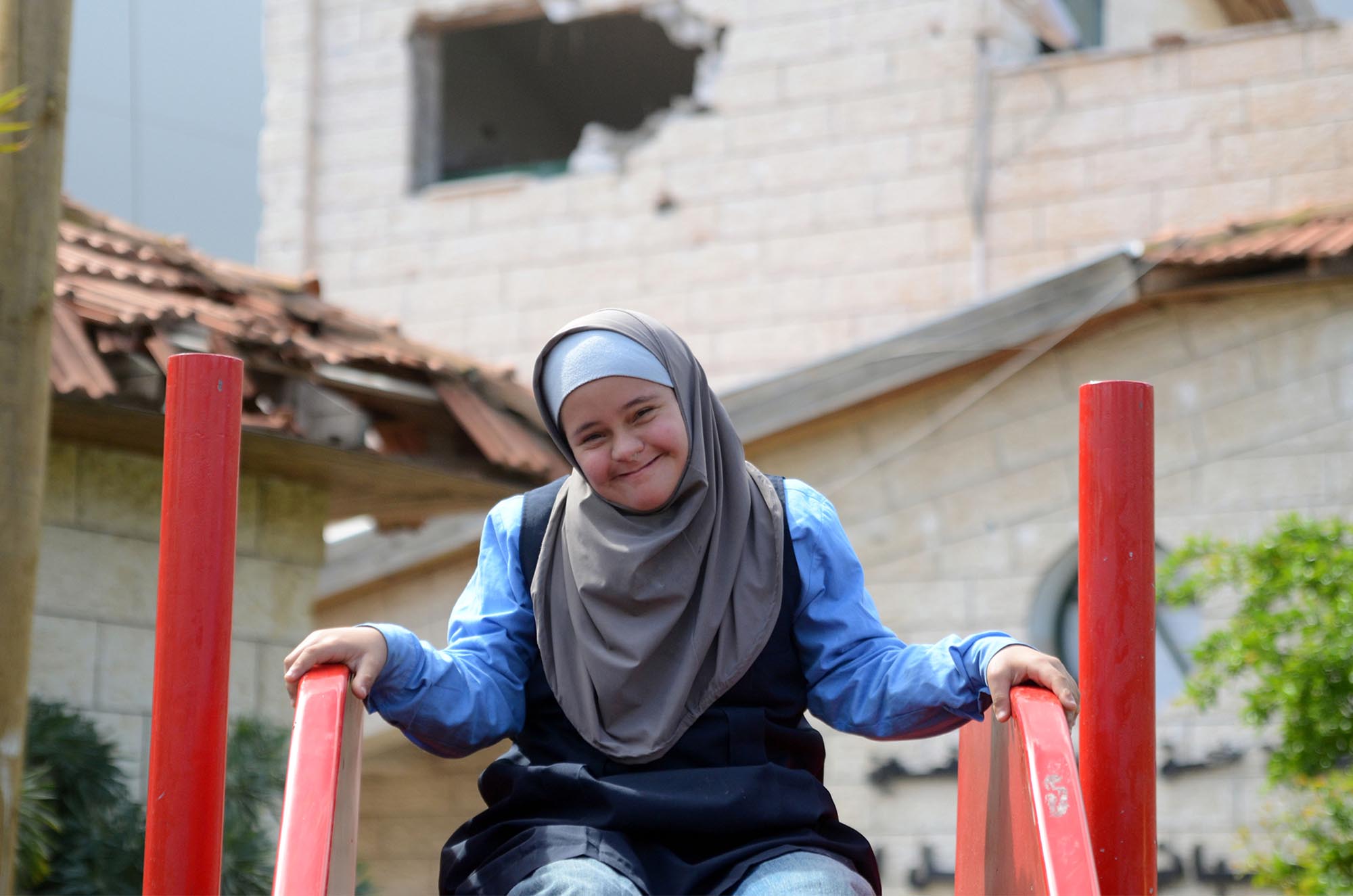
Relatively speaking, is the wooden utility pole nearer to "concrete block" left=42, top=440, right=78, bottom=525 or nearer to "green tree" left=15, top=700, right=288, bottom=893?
"green tree" left=15, top=700, right=288, bottom=893

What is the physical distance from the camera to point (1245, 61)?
298 inches

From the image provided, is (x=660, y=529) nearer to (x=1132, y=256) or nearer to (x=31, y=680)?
(x=31, y=680)

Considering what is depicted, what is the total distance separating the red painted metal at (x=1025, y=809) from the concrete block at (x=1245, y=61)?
6.10m

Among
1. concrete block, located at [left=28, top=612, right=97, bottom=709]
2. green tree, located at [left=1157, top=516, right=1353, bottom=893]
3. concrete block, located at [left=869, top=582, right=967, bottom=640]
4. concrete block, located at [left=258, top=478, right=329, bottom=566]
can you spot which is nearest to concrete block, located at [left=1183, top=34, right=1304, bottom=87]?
concrete block, located at [left=869, top=582, right=967, bottom=640]

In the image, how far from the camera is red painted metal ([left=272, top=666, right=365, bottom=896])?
173 cm

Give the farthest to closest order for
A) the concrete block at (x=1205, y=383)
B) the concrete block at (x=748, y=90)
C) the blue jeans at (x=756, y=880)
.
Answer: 1. the concrete block at (x=748, y=90)
2. the concrete block at (x=1205, y=383)
3. the blue jeans at (x=756, y=880)

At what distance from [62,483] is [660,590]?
2945 millimetres

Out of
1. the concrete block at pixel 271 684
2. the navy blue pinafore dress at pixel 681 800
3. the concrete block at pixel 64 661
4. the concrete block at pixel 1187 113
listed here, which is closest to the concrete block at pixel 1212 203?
the concrete block at pixel 1187 113

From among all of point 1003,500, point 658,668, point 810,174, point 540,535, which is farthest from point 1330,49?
point 658,668

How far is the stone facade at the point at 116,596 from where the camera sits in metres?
4.60

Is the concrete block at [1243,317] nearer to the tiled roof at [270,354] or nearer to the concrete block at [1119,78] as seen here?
the concrete block at [1119,78]

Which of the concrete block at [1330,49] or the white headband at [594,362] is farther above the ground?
the concrete block at [1330,49]

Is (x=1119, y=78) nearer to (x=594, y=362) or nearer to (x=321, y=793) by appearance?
(x=594, y=362)

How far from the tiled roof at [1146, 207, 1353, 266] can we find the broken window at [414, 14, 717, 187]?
3.52 metres
